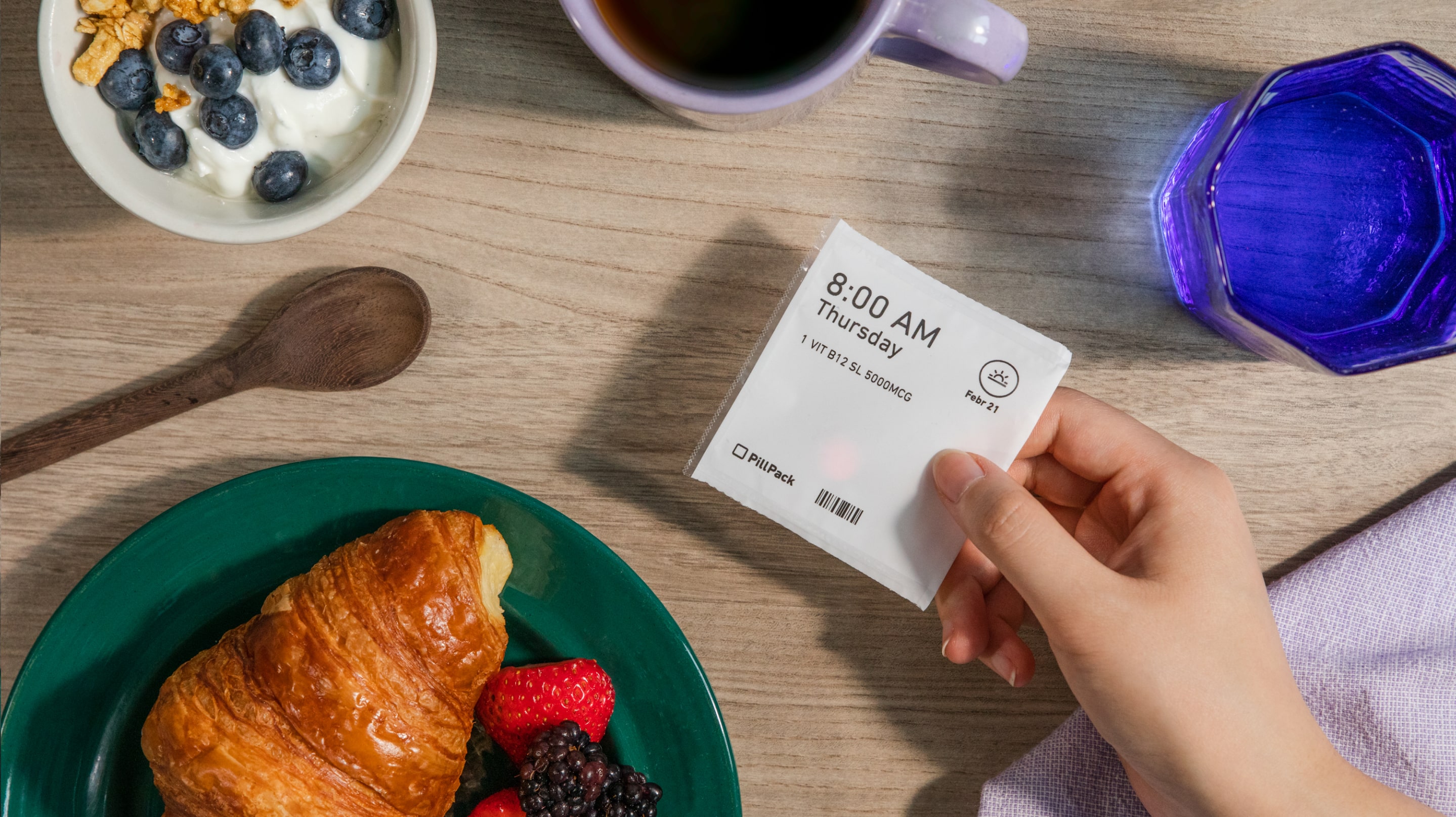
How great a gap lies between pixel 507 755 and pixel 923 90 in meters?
0.79

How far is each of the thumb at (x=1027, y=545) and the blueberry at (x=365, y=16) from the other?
63cm

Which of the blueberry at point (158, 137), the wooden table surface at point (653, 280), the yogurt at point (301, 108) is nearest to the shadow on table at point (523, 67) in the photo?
the wooden table surface at point (653, 280)

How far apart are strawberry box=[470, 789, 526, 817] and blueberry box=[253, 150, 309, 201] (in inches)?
23.0

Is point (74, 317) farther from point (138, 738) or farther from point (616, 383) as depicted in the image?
point (616, 383)

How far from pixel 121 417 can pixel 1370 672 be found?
Answer: 4.18ft

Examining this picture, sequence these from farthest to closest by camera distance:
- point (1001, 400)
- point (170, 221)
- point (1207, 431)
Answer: point (1207, 431)
point (1001, 400)
point (170, 221)

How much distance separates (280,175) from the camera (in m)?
0.71

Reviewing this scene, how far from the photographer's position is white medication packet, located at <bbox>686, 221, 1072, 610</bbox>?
30.7 inches

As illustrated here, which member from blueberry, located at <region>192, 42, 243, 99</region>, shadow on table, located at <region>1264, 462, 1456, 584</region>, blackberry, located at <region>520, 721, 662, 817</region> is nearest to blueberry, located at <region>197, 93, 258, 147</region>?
blueberry, located at <region>192, 42, 243, 99</region>

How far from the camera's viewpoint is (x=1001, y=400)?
776 millimetres

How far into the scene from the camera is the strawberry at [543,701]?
0.79 meters

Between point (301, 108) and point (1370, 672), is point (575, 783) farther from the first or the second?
point (1370, 672)

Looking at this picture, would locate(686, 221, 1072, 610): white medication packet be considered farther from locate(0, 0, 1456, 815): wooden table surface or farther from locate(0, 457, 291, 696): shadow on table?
locate(0, 457, 291, 696): shadow on table

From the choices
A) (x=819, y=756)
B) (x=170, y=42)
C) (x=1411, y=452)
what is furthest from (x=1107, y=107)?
(x=170, y=42)
